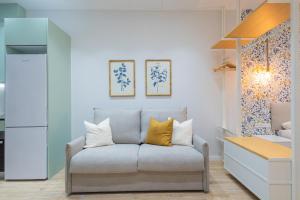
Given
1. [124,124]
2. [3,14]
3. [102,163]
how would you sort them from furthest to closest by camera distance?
1. [3,14]
2. [124,124]
3. [102,163]

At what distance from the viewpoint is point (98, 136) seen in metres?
3.54

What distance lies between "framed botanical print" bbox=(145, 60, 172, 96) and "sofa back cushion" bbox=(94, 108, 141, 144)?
654 mm

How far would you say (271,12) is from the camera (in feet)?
8.58

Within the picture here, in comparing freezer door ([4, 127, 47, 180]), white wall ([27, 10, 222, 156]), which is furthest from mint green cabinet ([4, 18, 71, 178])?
white wall ([27, 10, 222, 156])

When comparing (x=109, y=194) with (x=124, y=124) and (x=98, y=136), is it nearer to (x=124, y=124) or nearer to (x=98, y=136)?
(x=98, y=136)

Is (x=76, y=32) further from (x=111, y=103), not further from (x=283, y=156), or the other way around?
(x=283, y=156)

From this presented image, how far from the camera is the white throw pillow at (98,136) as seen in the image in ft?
11.5

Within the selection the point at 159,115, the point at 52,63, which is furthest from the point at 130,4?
the point at 159,115

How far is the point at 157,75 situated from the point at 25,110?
2.16 m

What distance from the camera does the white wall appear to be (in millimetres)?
4367

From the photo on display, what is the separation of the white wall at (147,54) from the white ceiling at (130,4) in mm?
137

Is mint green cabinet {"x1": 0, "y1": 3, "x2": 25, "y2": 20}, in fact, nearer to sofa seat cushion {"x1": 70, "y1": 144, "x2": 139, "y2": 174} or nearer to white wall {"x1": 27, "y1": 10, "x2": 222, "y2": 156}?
white wall {"x1": 27, "y1": 10, "x2": 222, "y2": 156}

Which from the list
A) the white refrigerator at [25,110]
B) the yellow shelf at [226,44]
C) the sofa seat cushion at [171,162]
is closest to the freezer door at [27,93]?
the white refrigerator at [25,110]

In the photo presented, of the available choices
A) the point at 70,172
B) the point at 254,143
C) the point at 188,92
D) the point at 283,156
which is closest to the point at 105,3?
the point at 188,92
